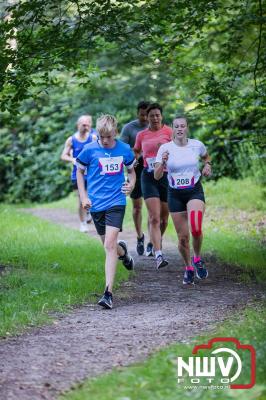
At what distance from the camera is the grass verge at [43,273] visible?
8.45m

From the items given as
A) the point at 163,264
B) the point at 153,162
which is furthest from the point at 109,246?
the point at 153,162

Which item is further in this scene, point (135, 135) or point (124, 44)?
point (135, 135)

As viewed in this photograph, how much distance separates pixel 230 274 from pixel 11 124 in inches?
150

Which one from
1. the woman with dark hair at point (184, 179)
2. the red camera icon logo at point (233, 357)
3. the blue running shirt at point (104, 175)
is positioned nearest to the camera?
the red camera icon logo at point (233, 357)

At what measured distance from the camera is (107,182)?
364 inches

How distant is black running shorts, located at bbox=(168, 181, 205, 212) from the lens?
10.0 m

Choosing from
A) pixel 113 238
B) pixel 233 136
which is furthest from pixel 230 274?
pixel 233 136

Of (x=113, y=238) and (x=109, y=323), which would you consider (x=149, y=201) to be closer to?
(x=113, y=238)

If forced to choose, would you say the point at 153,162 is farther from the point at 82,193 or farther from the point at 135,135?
the point at 82,193

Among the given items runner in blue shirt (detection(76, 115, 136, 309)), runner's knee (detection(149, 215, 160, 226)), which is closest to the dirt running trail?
runner in blue shirt (detection(76, 115, 136, 309))

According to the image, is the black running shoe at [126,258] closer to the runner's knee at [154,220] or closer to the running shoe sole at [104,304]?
the runner's knee at [154,220]

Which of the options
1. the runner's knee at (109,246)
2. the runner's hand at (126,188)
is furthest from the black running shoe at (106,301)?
the runner's hand at (126,188)

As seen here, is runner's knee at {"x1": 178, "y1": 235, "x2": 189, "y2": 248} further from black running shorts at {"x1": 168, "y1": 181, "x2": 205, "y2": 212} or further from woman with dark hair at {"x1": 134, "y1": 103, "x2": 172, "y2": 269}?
woman with dark hair at {"x1": 134, "y1": 103, "x2": 172, "y2": 269}

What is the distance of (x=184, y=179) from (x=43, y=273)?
230 centimetres
